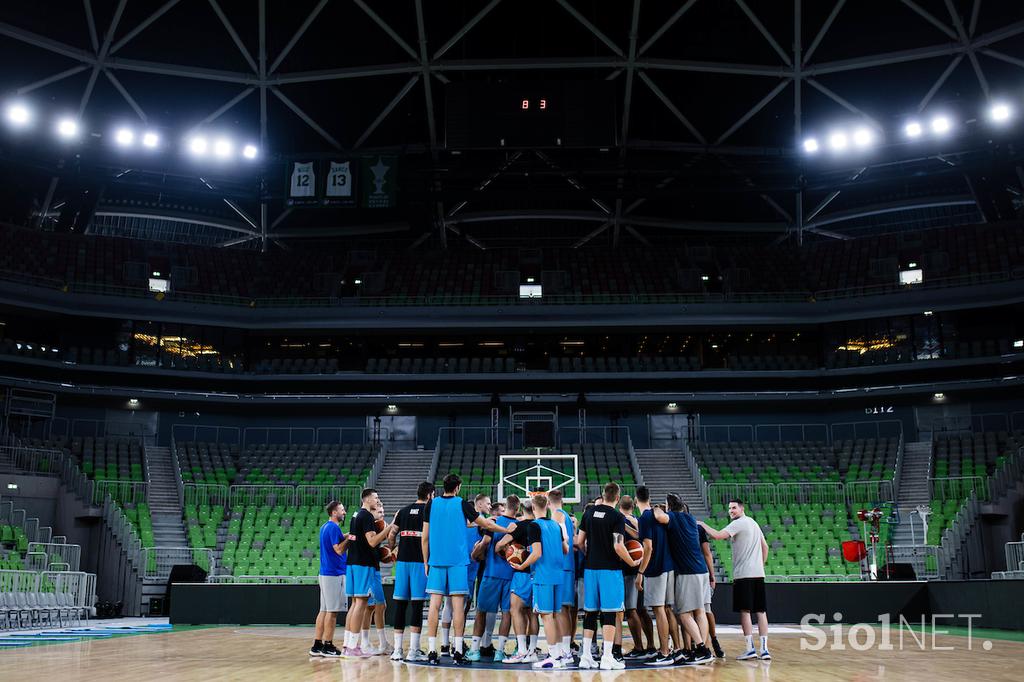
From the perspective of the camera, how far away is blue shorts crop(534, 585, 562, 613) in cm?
1286

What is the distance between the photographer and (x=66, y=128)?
137 feet

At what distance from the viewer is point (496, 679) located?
11039mm

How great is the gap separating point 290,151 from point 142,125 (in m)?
7.47

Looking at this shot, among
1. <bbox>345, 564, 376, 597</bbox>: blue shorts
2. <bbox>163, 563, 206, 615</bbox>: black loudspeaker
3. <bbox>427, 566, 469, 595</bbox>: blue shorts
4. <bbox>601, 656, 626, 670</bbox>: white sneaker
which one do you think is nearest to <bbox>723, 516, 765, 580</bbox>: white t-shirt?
<bbox>601, 656, 626, 670</bbox>: white sneaker

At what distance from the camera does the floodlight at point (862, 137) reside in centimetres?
4347

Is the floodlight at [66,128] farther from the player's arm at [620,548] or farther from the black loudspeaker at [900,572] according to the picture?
the player's arm at [620,548]

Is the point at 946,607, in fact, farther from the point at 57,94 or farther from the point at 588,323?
the point at 57,94

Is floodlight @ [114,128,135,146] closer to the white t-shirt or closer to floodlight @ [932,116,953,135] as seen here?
floodlight @ [932,116,953,135]

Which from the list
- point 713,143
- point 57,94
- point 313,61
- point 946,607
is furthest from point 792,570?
point 57,94

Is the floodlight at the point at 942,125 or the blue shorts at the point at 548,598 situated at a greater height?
the floodlight at the point at 942,125

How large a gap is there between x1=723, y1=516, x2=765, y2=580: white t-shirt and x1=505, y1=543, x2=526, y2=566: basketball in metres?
3.51

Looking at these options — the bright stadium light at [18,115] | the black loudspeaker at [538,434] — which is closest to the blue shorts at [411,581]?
the black loudspeaker at [538,434]

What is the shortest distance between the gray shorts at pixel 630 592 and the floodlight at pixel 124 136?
37.4 m

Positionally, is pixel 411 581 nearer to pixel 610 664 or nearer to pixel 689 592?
pixel 610 664
